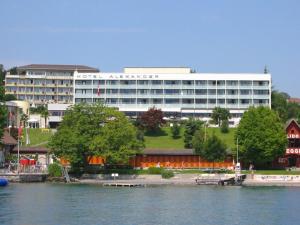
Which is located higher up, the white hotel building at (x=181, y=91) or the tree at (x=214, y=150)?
the white hotel building at (x=181, y=91)

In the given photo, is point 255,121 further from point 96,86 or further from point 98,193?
point 96,86

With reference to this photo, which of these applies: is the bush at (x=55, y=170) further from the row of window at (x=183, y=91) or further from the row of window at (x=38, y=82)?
the row of window at (x=38, y=82)

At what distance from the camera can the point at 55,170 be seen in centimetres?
9975

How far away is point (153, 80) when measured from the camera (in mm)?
164250

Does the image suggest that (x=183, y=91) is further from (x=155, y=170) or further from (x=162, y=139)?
(x=155, y=170)

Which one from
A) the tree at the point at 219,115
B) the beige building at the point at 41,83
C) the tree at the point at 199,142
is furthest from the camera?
the beige building at the point at 41,83

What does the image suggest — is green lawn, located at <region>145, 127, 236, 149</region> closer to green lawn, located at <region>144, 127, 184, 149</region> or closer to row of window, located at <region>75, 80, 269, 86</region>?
green lawn, located at <region>144, 127, 184, 149</region>

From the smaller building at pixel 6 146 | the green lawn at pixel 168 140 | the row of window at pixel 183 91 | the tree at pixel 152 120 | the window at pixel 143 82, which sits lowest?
the smaller building at pixel 6 146

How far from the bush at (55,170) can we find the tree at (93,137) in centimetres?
169

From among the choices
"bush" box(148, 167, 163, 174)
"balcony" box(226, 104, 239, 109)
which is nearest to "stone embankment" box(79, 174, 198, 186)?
"bush" box(148, 167, 163, 174)

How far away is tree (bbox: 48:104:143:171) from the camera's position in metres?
99.1

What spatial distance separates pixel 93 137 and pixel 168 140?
34226mm

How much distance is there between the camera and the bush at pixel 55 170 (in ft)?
326

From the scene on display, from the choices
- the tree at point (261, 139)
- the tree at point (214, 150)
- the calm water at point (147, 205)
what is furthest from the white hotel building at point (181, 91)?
the calm water at point (147, 205)
